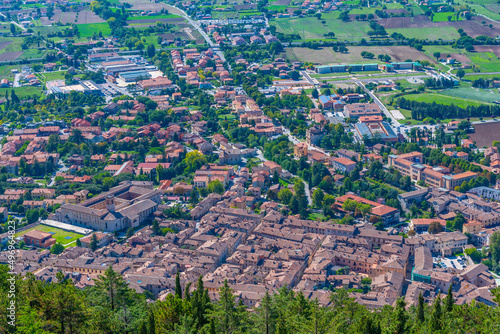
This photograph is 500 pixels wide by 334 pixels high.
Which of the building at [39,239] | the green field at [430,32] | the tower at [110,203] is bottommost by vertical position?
the building at [39,239]

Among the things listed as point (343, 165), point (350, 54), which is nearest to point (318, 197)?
point (343, 165)

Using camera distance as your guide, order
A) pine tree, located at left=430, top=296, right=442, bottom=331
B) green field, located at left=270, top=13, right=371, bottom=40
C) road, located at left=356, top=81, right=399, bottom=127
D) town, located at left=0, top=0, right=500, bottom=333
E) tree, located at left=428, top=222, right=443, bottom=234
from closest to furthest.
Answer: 1. pine tree, located at left=430, top=296, right=442, bottom=331
2. town, located at left=0, top=0, right=500, bottom=333
3. tree, located at left=428, top=222, right=443, bottom=234
4. road, located at left=356, top=81, right=399, bottom=127
5. green field, located at left=270, top=13, right=371, bottom=40

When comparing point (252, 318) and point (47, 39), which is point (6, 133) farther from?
point (252, 318)

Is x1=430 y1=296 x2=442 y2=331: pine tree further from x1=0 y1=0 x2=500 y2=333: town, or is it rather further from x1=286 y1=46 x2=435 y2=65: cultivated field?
x1=286 y1=46 x2=435 y2=65: cultivated field

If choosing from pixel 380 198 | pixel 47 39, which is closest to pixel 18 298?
pixel 380 198

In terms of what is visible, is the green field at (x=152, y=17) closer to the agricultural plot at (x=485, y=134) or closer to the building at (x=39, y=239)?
the agricultural plot at (x=485, y=134)

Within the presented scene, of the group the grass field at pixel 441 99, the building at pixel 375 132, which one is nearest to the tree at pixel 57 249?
the building at pixel 375 132

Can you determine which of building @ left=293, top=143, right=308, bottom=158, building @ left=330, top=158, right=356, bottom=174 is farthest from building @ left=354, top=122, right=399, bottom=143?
building @ left=330, top=158, right=356, bottom=174
